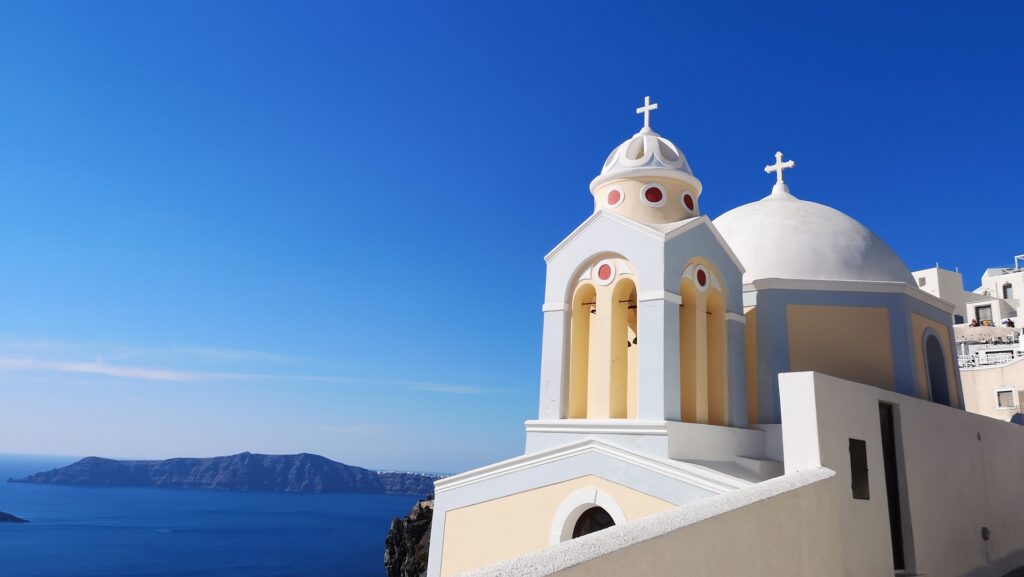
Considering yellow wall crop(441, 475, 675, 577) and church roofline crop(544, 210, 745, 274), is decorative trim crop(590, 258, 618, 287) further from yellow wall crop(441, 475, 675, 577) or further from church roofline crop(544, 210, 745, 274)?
yellow wall crop(441, 475, 675, 577)

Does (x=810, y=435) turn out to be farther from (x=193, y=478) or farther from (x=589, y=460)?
(x=193, y=478)

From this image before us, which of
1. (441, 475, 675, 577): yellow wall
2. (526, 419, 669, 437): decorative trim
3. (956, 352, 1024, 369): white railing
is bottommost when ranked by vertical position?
(441, 475, 675, 577): yellow wall

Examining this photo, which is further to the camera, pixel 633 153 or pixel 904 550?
pixel 633 153

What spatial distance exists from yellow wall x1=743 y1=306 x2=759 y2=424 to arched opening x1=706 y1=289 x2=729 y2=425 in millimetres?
801

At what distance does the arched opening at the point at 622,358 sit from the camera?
8.36 m

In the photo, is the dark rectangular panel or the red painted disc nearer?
the dark rectangular panel

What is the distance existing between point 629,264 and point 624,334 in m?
0.95

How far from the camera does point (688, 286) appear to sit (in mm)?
8719

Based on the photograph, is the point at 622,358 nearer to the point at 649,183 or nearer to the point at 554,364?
the point at 554,364

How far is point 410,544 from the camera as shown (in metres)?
37.9

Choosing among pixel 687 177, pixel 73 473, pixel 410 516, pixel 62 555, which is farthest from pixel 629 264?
pixel 73 473

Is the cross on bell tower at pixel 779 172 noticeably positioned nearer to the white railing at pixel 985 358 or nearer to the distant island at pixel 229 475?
the white railing at pixel 985 358

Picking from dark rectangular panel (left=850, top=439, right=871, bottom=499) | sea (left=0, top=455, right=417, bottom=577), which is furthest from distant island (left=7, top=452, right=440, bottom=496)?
dark rectangular panel (left=850, top=439, right=871, bottom=499)

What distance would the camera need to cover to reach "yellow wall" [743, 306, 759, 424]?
9.60 metres
